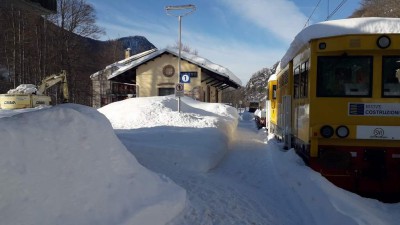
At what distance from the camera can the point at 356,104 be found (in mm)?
7180

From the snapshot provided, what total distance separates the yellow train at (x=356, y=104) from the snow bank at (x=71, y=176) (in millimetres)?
3255

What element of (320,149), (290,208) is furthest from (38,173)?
(320,149)

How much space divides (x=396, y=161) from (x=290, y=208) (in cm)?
216

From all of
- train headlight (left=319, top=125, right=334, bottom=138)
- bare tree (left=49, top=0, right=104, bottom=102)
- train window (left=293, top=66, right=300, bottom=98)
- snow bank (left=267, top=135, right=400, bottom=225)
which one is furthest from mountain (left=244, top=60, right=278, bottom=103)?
snow bank (left=267, top=135, right=400, bottom=225)

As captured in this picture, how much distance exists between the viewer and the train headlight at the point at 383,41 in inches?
274

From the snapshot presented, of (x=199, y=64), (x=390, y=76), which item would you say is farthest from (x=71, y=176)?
(x=199, y=64)

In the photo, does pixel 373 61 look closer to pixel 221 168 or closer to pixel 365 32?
pixel 365 32

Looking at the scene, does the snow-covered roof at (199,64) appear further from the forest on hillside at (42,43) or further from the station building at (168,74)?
the forest on hillside at (42,43)

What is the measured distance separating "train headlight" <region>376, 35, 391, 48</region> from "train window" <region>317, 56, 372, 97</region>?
0.97 ft

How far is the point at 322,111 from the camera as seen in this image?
23.9 ft

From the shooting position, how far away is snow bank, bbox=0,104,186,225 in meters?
3.52

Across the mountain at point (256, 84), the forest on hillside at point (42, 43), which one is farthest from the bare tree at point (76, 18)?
the mountain at point (256, 84)

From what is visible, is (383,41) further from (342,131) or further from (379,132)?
(342,131)

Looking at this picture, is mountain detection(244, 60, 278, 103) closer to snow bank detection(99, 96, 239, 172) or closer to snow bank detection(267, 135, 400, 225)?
snow bank detection(99, 96, 239, 172)
